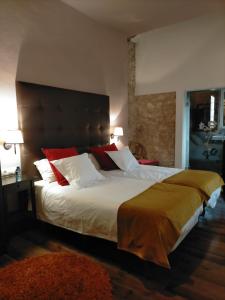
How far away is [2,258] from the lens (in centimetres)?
220

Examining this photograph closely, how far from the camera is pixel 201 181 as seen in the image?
260 centimetres

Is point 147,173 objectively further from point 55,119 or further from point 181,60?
point 181,60

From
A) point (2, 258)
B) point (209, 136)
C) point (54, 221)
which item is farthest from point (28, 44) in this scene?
point (209, 136)

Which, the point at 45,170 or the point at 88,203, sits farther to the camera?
the point at 45,170

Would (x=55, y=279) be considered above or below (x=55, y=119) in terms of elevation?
below

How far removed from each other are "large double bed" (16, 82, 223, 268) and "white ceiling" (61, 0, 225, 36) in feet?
4.52

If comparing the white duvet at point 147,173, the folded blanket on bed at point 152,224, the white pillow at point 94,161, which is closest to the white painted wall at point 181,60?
the white duvet at point 147,173

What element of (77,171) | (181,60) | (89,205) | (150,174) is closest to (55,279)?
(89,205)

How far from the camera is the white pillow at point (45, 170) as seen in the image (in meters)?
2.82

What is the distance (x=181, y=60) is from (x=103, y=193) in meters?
3.58

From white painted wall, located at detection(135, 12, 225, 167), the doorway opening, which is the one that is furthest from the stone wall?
the doorway opening

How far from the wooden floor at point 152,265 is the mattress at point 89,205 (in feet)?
0.71

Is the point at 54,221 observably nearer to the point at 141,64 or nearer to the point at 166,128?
the point at 166,128

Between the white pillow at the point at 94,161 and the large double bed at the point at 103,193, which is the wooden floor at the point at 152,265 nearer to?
the large double bed at the point at 103,193
